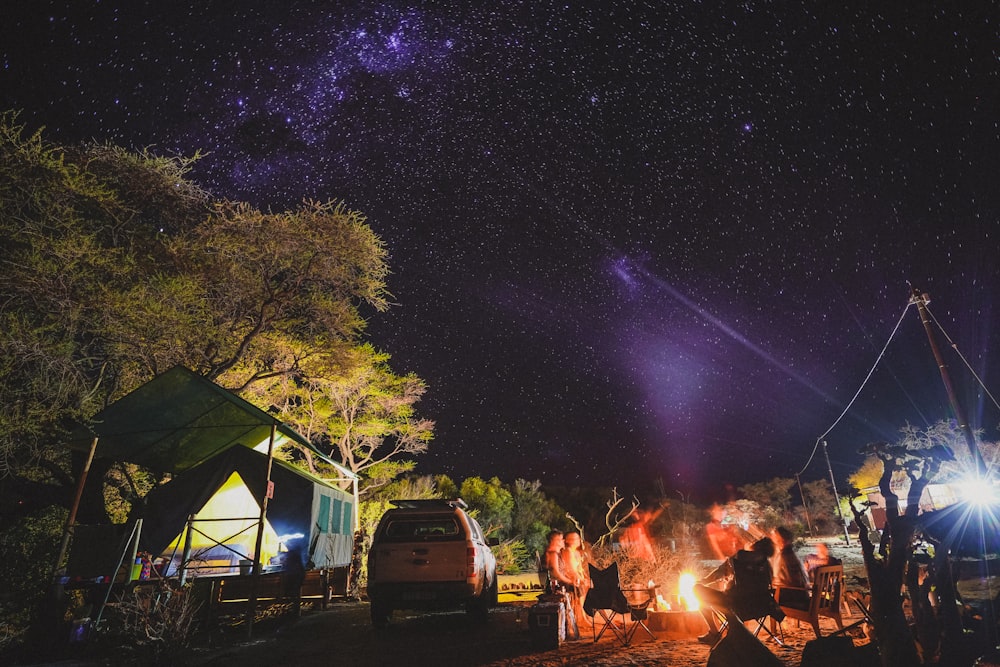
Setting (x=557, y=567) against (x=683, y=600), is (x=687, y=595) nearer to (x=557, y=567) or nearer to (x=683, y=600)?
Result: (x=683, y=600)

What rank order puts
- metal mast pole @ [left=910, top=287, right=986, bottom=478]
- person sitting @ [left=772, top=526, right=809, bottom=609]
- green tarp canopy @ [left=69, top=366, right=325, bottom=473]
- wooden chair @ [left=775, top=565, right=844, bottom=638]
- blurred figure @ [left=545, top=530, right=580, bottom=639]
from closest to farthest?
wooden chair @ [left=775, top=565, right=844, bottom=638] < person sitting @ [left=772, top=526, right=809, bottom=609] < blurred figure @ [left=545, top=530, right=580, bottom=639] < green tarp canopy @ [left=69, top=366, right=325, bottom=473] < metal mast pole @ [left=910, top=287, right=986, bottom=478]

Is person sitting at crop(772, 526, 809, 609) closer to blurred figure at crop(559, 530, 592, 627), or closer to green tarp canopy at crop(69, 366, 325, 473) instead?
blurred figure at crop(559, 530, 592, 627)

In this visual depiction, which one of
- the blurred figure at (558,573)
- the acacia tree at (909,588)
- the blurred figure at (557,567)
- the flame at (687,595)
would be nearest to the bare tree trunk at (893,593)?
the acacia tree at (909,588)

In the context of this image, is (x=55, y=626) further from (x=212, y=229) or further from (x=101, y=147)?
(x=101, y=147)

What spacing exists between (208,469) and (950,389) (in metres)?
15.3

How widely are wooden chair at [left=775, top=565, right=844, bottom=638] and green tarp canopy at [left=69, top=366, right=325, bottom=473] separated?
26.9ft

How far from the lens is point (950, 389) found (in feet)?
34.9

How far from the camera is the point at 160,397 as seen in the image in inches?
350

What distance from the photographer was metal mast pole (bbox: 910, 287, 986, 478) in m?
9.25

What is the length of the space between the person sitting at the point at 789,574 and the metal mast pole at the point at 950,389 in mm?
4490

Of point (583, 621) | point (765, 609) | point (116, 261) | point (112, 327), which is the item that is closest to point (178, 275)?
point (116, 261)

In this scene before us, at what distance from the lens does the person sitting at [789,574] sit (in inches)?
227

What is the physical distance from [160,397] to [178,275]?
4.60 meters

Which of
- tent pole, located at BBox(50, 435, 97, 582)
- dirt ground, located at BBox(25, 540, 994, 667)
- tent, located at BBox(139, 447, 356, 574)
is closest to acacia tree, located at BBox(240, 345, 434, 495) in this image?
tent, located at BBox(139, 447, 356, 574)
